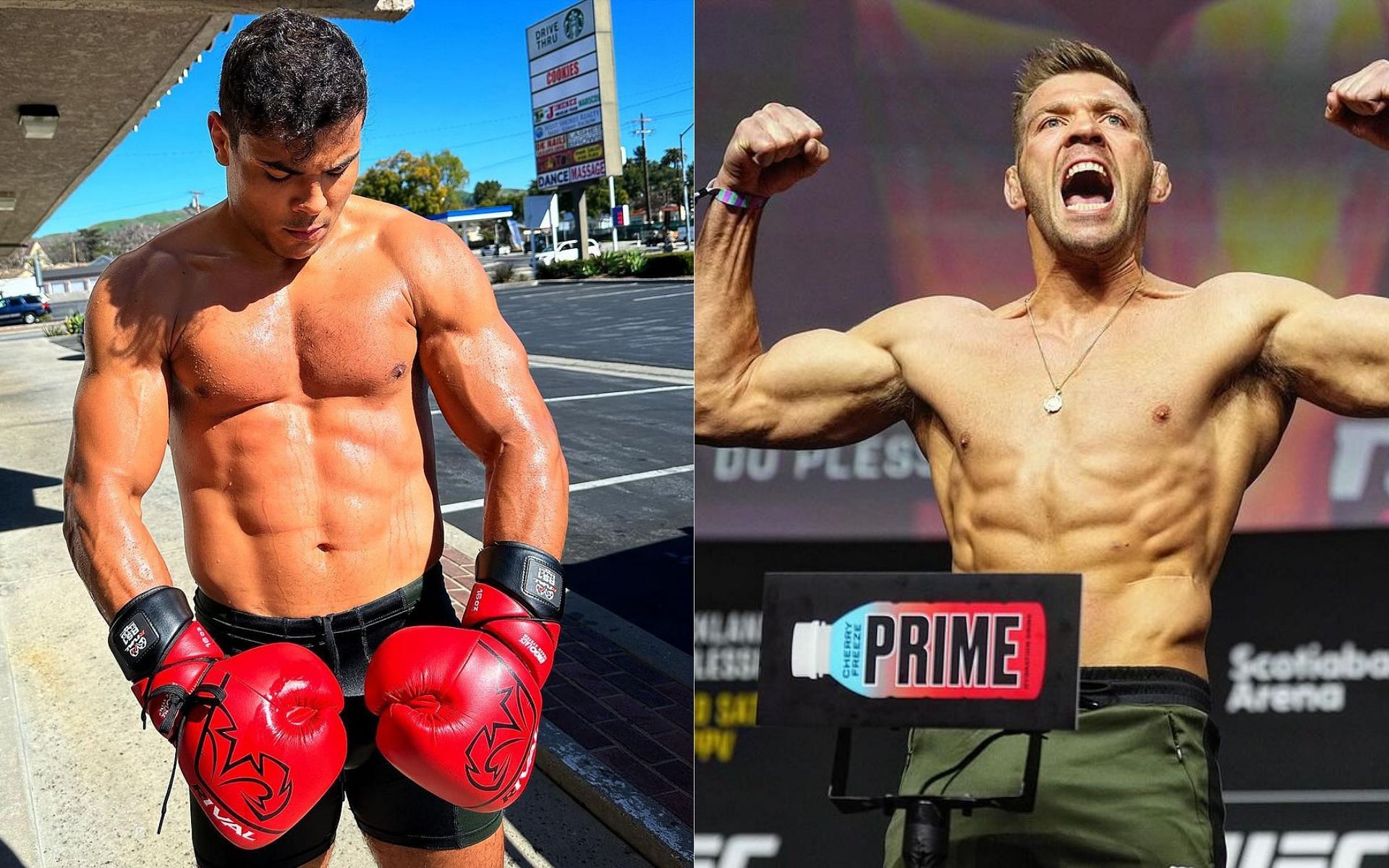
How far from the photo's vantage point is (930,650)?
217 cm

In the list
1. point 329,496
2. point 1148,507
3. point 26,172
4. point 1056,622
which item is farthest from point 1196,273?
point 26,172

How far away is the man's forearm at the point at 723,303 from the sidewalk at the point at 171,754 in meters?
1.32

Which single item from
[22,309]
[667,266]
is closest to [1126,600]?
[667,266]

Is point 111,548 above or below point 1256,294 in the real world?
below

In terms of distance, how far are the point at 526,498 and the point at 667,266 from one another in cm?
3029

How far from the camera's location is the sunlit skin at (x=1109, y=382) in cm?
227

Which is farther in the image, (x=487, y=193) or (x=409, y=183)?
(x=487, y=193)

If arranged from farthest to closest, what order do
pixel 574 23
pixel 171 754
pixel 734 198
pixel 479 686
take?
pixel 574 23 → pixel 171 754 → pixel 734 198 → pixel 479 686

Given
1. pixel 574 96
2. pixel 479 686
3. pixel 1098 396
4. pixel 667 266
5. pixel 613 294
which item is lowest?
pixel 613 294

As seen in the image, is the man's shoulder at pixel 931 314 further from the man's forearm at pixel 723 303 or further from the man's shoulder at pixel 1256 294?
the man's shoulder at pixel 1256 294

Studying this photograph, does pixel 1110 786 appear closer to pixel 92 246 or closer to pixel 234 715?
pixel 234 715

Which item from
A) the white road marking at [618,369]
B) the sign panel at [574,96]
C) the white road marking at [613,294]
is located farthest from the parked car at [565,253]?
the white road marking at [618,369]

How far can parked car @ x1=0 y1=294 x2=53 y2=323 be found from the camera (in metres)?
37.5

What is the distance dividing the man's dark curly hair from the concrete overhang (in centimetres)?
300
